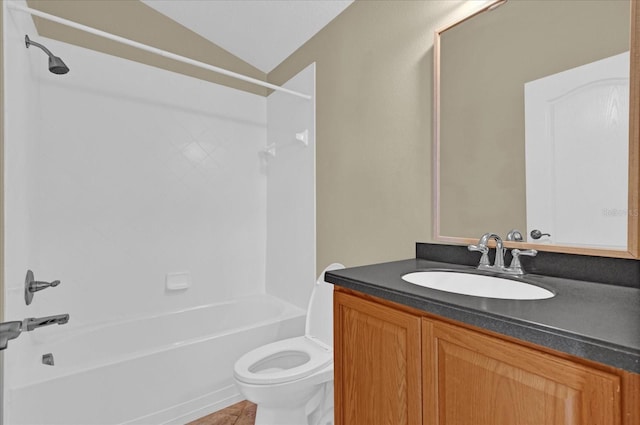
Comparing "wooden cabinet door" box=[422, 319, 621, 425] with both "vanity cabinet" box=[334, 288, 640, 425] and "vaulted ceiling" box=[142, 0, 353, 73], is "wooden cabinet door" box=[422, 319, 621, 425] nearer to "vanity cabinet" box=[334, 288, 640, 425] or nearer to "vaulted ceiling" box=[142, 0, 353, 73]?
"vanity cabinet" box=[334, 288, 640, 425]

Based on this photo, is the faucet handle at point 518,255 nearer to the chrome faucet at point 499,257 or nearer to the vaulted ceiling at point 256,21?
the chrome faucet at point 499,257

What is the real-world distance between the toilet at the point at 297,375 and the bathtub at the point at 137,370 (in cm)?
40

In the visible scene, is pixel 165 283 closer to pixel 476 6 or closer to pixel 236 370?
pixel 236 370

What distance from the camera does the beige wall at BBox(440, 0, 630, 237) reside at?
3.29ft

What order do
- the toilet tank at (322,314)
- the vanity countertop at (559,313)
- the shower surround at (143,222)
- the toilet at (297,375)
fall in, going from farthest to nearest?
the toilet tank at (322,314) < the shower surround at (143,222) < the toilet at (297,375) < the vanity countertop at (559,313)

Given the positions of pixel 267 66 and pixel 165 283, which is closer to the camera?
pixel 165 283

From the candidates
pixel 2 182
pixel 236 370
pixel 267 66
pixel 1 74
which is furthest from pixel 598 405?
pixel 267 66

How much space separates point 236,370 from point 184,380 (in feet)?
1.86

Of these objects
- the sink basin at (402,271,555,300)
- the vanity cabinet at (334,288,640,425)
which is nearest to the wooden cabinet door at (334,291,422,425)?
the vanity cabinet at (334,288,640,425)

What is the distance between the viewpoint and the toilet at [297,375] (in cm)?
141

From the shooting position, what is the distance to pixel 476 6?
4.18 ft

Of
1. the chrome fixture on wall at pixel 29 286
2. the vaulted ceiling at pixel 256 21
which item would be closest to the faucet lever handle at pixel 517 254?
the vaulted ceiling at pixel 256 21

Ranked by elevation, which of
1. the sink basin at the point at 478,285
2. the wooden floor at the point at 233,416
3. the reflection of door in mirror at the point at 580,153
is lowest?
the wooden floor at the point at 233,416

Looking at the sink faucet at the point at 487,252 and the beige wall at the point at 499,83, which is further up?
the beige wall at the point at 499,83
